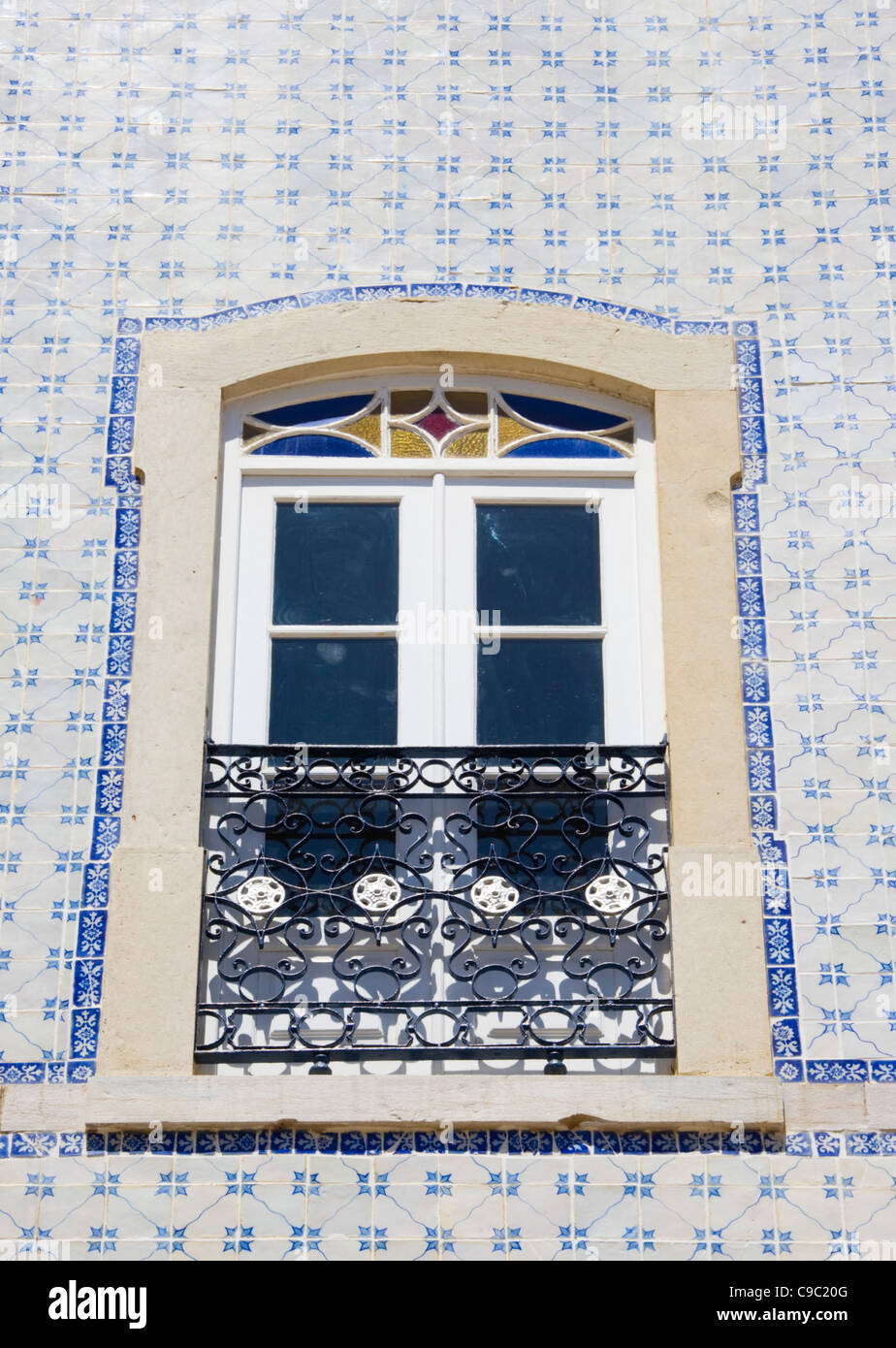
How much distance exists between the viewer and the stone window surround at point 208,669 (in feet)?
21.3

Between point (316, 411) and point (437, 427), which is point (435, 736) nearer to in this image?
point (437, 427)

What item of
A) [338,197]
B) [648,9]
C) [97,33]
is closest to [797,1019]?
[338,197]

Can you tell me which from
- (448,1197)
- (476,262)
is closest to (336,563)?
(476,262)

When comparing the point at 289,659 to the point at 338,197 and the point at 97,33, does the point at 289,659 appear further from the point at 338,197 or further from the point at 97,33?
the point at 97,33

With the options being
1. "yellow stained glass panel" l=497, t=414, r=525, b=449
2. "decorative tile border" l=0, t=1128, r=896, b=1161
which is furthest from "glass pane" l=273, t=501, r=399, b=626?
"decorative tile border" l=0, t=1128, r=896, b=1161

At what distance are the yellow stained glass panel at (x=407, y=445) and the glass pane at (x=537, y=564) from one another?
0.28 meters

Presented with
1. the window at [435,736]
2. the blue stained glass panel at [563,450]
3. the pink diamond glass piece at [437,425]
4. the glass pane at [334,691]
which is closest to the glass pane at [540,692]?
the window at [435,736]

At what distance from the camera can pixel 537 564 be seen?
24.2 feet

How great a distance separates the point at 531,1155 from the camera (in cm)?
643

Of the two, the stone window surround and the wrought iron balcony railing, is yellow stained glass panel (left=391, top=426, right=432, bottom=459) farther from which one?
the wrought iron balcony railing

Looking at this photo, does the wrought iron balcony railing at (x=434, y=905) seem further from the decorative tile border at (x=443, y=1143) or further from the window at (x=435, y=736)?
the decorative tile border at (x=443, y=1143)
